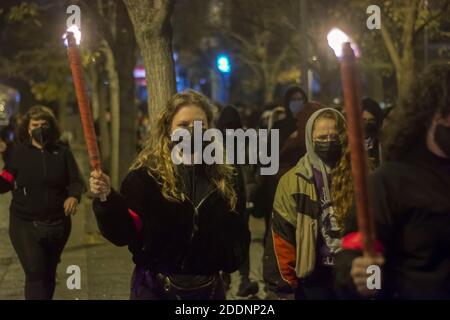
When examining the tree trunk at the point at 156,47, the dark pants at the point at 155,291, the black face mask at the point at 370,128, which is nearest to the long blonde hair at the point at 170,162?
the dark pants at the point at 155,291

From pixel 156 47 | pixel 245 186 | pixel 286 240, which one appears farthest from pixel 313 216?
pixel 245 186

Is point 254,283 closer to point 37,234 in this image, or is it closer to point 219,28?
point 37,234

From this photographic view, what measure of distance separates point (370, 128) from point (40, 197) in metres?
2.68

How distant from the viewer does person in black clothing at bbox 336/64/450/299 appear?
10.7ft

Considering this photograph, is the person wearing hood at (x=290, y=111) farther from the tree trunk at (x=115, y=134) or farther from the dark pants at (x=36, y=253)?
the tree trunk at (x=115, y=134)

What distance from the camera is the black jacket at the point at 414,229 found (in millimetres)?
3256

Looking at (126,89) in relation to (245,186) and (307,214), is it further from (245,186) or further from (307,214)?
(307,214)

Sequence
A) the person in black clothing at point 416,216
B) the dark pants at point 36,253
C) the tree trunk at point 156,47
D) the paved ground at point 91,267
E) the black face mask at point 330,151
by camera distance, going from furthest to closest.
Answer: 1. the paved ground at point 91,267
2. the tree trunk at point 156,47
3. the dark pants at point 36,253
4. the black face mask at point 330,151
5. the person in black clothing at point 416,216

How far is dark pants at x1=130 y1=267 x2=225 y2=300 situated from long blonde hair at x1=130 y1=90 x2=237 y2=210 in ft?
1.31

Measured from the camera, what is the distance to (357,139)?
2844 mm

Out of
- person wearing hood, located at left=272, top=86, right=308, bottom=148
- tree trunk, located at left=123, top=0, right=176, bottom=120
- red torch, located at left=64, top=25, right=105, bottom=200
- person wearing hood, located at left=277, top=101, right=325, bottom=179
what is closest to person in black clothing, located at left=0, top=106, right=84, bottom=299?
tree trunk, located at left=123, top=0, right=176, bottom=120

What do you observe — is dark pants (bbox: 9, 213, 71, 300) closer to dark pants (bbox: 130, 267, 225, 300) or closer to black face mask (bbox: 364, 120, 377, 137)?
dark pants (bbox: 130, 267, 225, 300)

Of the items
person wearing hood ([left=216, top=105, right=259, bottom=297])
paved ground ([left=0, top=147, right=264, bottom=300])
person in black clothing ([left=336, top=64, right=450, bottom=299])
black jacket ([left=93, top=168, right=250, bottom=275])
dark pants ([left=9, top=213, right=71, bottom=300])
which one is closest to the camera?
person in black clothing ([left=336, top=64, right=450, bottom=299])
